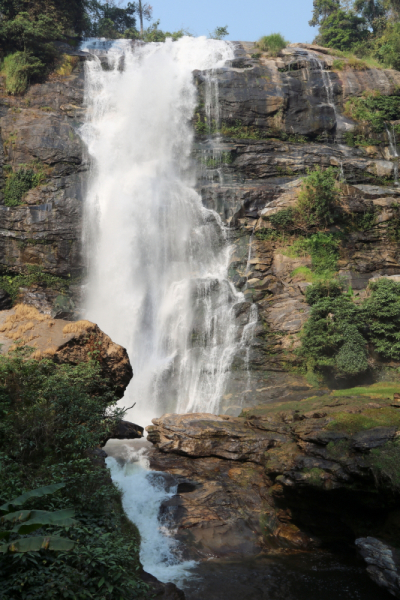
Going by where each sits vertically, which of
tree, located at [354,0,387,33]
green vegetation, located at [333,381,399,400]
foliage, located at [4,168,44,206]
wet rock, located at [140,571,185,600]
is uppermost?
tree, located at [354,0,387,33]

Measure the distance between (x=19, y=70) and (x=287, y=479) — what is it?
99.9ft

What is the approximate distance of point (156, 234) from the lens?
85.5ft

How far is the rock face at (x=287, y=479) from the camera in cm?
1039

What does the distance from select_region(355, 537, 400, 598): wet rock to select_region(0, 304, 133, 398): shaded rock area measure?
7.02 m

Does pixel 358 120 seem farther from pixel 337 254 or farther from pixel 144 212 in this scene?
pixel 144 212

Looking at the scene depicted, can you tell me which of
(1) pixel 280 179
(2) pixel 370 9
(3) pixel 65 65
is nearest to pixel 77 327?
(1) pixel 280 179

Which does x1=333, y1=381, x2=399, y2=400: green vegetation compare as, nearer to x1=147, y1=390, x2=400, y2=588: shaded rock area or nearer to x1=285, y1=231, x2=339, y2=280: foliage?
x1=147, y1=390, x2=400, y2=588: shaded rock area

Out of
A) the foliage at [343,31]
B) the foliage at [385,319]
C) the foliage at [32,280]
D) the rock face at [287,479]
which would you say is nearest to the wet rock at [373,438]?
the rock face at [287,479]

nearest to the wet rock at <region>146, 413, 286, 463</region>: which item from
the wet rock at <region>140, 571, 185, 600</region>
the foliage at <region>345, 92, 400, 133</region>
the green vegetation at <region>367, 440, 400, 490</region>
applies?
the green vegetation at <region>367, 440, 400, 490</region>

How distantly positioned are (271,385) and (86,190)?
1590 cm

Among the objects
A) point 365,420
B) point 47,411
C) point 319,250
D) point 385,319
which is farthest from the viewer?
point 319,250

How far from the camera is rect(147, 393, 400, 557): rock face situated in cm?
1039

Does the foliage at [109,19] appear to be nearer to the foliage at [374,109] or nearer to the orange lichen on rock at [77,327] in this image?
the foliage at [374,109]

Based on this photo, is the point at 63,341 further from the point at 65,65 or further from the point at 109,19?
the point at 109,19
